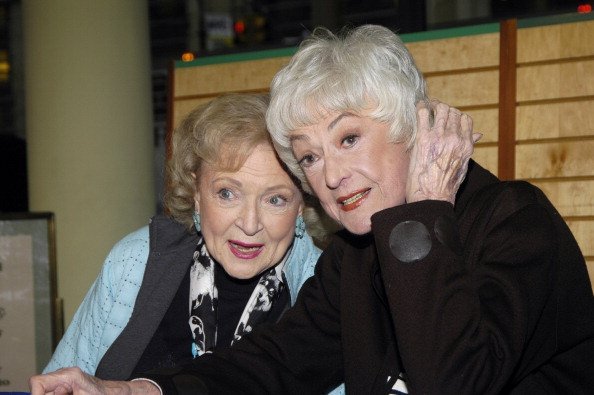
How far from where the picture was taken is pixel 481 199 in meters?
2.08

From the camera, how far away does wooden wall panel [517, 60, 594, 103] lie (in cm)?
414

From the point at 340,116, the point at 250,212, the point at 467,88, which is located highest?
the point at 467,88

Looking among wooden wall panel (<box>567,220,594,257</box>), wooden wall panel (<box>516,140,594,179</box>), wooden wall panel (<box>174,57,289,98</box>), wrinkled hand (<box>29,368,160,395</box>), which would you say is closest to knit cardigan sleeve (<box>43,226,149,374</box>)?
wrinkled hand (<box>29,368,160,395</box>)

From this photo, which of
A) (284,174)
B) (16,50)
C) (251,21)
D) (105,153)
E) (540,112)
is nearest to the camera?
(284,174)

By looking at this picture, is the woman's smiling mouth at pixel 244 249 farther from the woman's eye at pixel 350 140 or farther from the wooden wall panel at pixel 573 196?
the wooden wall panel at pixel 573 196

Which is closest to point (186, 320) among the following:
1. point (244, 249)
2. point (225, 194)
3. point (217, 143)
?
point (244, 249)

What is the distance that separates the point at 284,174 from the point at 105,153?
309 cm

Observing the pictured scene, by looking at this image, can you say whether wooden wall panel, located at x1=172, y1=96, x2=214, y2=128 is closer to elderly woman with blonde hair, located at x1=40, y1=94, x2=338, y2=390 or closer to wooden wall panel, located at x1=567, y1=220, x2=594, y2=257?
elderly woman with blonde hair, located at x1=40, y1=94, x2=338, y2=390

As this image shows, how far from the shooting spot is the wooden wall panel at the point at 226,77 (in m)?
4.88

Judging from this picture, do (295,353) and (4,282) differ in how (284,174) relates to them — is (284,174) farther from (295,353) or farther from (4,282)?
(4,282)

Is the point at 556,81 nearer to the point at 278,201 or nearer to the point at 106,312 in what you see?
the point at 278,201

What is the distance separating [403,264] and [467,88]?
276 cm

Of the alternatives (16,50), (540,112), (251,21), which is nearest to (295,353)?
(540,112)

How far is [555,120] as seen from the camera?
4223 millimetres
